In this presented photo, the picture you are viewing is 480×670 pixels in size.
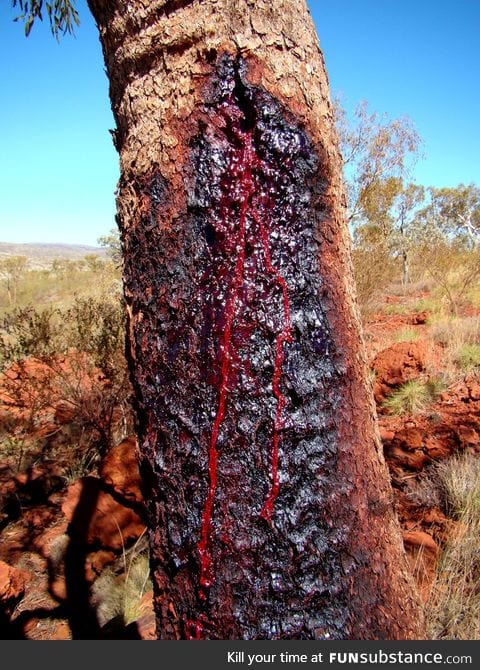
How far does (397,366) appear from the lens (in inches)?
207

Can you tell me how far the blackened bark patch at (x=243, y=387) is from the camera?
32.9 inches

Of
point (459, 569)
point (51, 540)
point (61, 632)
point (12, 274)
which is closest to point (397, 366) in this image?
point (459, 569)

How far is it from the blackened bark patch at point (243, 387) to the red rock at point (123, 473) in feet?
6.76

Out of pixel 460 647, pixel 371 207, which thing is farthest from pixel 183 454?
pixel 371 207

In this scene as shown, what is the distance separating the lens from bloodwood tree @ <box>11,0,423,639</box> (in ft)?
2.76

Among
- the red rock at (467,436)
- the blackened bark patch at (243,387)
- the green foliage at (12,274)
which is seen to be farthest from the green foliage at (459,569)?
the green foliage at (12,274)

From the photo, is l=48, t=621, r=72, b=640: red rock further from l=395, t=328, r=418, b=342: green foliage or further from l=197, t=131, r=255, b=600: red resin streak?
l=395, t=328, r=418, b=342: green foliage

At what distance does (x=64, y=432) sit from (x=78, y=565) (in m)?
1.74

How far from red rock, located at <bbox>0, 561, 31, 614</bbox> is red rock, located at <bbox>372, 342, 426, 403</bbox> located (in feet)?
12.9

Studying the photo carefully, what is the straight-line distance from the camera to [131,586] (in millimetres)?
2457

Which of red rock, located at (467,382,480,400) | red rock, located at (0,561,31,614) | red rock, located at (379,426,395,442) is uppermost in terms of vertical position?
red rock, located at (467,382,480,400)

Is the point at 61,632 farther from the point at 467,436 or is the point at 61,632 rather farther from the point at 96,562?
the point at 467,436

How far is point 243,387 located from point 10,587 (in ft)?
7.66


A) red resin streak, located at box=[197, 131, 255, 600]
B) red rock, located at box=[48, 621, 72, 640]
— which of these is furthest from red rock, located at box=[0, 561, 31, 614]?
red resin streak, located at box=[197, 131, 255, 600]
